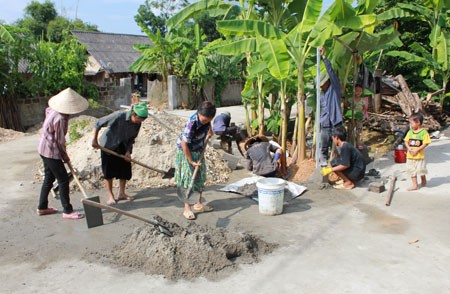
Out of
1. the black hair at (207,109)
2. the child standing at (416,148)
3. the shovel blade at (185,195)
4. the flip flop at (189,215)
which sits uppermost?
the black hair at (207,109)

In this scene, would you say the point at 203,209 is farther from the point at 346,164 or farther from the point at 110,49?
the point at 110,49

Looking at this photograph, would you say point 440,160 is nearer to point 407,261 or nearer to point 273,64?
point 273,64

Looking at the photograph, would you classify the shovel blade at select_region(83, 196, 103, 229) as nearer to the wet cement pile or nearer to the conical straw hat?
the wet cement pile

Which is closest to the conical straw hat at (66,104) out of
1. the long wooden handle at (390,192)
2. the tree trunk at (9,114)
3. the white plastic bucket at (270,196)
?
the white plastic bucket at (270,196)

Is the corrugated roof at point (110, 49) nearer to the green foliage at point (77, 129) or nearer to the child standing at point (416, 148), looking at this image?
the green foliage at point (77, 129)

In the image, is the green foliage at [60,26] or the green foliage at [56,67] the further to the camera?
the green foliage at [60,26]

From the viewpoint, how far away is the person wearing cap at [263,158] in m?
7.04

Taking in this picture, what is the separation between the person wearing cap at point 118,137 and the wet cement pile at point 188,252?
61.6 inches

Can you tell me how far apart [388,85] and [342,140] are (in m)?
7.57

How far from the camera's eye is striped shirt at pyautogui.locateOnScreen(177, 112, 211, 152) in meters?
5.03

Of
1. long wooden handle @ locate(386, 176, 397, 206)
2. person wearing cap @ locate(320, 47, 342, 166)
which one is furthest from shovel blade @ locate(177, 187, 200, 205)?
person wearing cap @ locate(320, 47, 342, 166)

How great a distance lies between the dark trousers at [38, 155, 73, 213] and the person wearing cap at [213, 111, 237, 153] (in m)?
3.79

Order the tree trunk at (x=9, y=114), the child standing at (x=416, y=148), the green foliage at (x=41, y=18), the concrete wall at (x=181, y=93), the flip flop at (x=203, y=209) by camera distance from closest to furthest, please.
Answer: the flip flop at (x=203, y=209)
the child standing at (x=416, y=148)
the tree trunk at (x=9, y=114)
the concrete wall at (x=181, y=93)
the green foliage at (x=41, y=18)

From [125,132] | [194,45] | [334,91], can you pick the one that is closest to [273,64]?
[334,91]
